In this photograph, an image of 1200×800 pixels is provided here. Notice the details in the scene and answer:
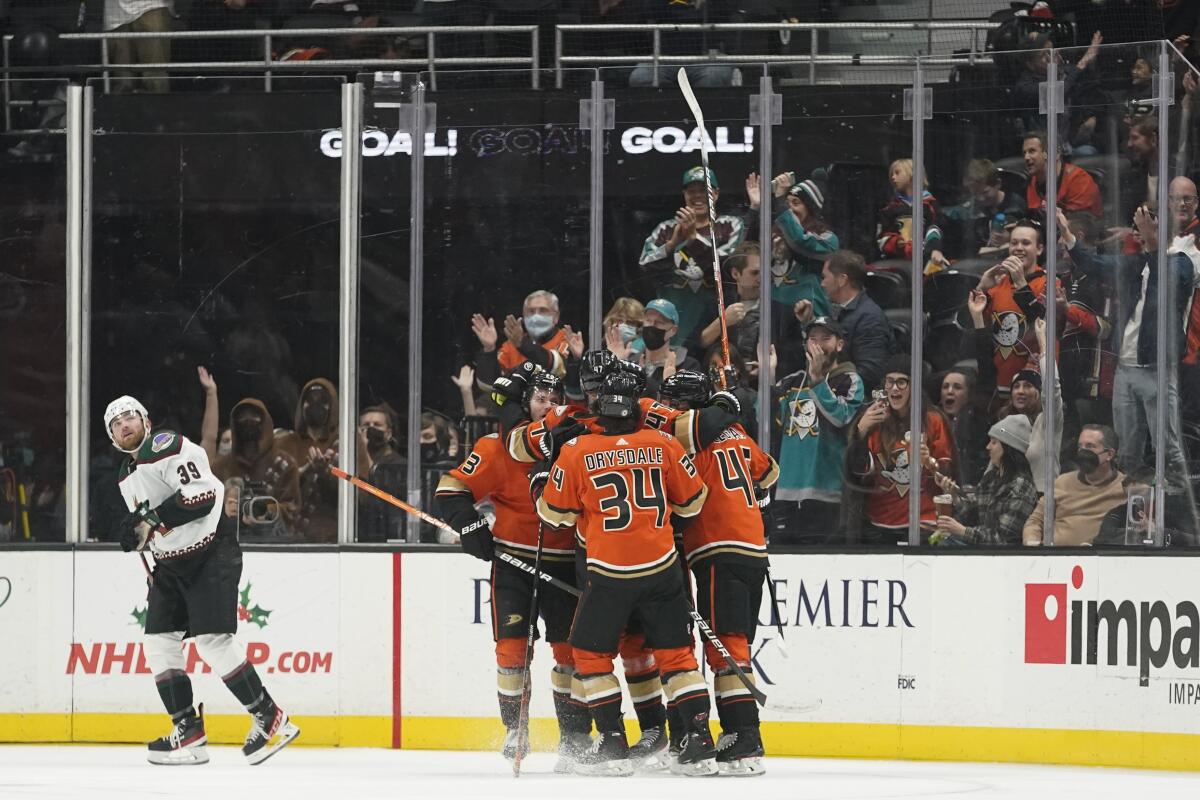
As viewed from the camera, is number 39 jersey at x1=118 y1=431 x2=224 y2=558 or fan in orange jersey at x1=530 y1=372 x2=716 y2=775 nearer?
fan in orange jersey at x1=530 y1=372 x2=716 y2=775

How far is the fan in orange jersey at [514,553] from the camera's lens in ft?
20.1

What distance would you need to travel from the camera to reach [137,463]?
6168 millimetres

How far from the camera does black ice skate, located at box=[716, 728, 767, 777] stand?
5.77 meters

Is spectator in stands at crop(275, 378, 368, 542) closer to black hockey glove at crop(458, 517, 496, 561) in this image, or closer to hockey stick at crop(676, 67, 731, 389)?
black hockey glove at crop(458, 517, 496, 561)

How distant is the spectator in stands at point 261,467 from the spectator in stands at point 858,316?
2180 millimetres

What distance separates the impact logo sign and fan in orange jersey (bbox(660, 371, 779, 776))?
121 cm

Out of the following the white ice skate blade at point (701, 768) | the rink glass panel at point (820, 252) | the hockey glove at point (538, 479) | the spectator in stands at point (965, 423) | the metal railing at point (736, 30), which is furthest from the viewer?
the metal railing at point (736, 30)

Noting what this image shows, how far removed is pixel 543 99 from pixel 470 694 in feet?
7.78

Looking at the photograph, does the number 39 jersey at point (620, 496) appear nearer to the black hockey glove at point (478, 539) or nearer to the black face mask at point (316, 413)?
the black hockey glove at point (478, 539)

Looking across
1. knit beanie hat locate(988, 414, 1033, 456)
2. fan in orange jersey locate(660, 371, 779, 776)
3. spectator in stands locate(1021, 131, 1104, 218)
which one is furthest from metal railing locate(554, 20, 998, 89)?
fan in orange jersey locate(660, 371, 779, 776)

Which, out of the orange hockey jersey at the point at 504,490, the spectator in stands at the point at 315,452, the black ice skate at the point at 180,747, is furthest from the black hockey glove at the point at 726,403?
the black ice skate at the point at 180,747

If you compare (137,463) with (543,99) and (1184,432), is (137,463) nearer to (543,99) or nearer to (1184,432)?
(543,99)

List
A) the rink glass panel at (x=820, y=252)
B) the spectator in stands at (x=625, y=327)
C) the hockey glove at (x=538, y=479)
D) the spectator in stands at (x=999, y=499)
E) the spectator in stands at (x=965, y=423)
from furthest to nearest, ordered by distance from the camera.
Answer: the spectator in stands at (x=625, y=327) → the rink glass panel at (x=820, y=252) → the spectator in stands at (x=965, y=423) → the spectator in stands at (x=999, y=499) → the hockey glove at (x=538, y=479)

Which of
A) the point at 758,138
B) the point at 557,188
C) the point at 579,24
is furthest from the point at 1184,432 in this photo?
the point at 579,24
